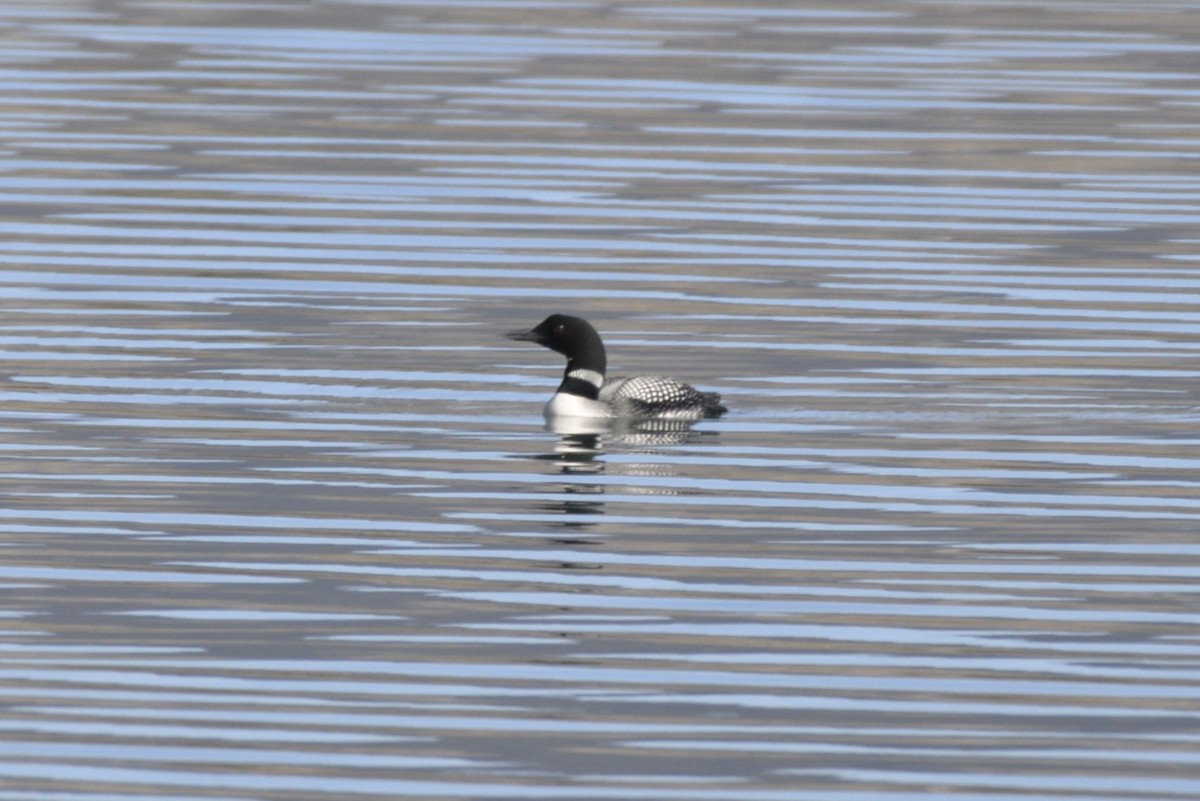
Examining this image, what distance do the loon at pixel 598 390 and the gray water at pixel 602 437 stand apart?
0.16 metres

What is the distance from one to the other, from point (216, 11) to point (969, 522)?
76.1ft

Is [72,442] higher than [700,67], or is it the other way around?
[700,67]

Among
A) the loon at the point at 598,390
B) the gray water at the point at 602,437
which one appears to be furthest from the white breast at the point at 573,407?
the gray water at the point at 602,437

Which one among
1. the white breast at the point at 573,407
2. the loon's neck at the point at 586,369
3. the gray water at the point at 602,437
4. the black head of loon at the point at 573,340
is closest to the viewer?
the gray water at the point at 602,437

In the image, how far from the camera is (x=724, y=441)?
46.2ft

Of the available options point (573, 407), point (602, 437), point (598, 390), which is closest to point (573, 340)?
point (598, 390)

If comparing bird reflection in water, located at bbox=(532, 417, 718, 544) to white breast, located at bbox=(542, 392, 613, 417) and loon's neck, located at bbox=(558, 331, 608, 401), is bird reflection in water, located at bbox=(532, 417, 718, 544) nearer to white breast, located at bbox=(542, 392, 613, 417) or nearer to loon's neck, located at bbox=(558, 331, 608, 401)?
white breast, located at bbox=(542, 392, 613, 417)

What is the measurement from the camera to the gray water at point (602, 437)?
8.86 metres

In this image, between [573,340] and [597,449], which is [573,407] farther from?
[573,340]

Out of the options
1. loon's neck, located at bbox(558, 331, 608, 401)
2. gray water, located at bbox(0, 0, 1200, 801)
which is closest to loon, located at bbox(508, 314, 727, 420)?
loon's neck, located at bbox(558, 331, 608, 401)

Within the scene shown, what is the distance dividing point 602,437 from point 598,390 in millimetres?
395

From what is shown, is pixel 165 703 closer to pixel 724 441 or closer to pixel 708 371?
pixel 724 441

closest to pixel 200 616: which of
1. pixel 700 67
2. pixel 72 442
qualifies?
pixel 72 442

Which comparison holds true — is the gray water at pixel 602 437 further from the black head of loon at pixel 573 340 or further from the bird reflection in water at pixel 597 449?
the black head of loon at pixel 573 340
